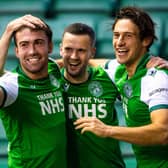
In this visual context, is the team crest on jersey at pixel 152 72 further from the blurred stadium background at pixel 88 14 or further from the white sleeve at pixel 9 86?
the blurred stadium background at pixel 88 14

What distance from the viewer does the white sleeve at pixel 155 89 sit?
9.43 feet

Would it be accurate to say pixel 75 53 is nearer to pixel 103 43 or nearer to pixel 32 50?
pixel 32 50

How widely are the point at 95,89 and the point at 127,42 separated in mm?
313

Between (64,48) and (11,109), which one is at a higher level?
(64,48)

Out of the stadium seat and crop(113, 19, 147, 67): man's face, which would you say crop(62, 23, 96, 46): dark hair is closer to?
crop(113, 19, 147, 67): man's face

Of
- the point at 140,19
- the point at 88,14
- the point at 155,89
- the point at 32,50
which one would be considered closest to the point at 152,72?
the point at 155,89

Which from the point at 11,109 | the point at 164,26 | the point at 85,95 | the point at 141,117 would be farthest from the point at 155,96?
the point at 164,26

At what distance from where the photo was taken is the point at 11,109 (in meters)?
2.93

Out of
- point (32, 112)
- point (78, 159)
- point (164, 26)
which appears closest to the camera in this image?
point (32, 112)

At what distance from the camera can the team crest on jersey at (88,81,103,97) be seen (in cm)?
320

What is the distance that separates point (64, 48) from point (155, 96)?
54 centimetres

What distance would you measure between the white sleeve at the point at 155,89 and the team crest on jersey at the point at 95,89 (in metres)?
0.28

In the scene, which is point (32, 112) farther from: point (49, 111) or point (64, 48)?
point (64, 48)

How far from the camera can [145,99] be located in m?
2.96
